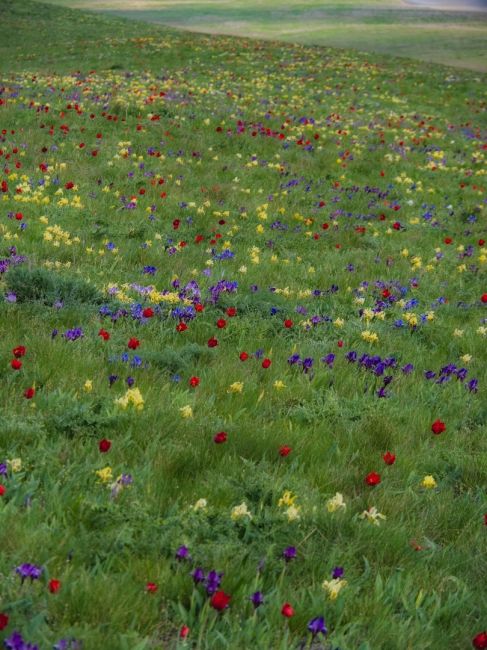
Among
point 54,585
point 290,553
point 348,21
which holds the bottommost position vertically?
point 290,553

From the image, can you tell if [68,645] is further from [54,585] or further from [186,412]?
[186,412]

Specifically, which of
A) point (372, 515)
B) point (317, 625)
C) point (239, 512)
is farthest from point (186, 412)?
point (317, 625)

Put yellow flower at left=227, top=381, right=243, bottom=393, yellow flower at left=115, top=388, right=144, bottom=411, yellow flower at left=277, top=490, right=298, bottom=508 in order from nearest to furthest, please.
A: yellow flower at left=277, top=490, right=298, bottom=508 → yellow flower at left=115, top=388, right=144, bottom=411 → yellow flower at left=227, top=381, right=243, bottom=393

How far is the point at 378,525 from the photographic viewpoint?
3676 mm

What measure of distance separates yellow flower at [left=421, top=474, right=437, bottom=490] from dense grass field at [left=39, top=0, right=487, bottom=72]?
38.1 meters

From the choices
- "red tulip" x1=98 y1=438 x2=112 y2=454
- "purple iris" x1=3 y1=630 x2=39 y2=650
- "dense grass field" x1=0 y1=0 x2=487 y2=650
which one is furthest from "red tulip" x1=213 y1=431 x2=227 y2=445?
"purple iris" x1=3 y1=630 x2=39 y2=650

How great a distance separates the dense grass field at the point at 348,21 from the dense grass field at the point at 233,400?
3037 centimetres

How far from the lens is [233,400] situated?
512cm

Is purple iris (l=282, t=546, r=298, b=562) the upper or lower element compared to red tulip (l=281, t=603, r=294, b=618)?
lower

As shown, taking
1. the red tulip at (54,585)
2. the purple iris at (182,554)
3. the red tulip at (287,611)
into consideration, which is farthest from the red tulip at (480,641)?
the red tulip at (54,585)

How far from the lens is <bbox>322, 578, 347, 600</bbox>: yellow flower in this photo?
10.0ft

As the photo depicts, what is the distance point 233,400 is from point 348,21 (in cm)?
6092

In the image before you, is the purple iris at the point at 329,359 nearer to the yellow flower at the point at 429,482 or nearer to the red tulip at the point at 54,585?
the yellow flower at the point at 429,482

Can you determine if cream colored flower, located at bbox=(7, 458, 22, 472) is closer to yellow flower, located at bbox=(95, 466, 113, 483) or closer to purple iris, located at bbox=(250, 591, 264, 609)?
A: yellow flower, located at bbox=(95, 466, 113, 483)
